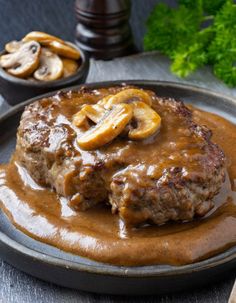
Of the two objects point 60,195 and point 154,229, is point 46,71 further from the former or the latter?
point 154,229

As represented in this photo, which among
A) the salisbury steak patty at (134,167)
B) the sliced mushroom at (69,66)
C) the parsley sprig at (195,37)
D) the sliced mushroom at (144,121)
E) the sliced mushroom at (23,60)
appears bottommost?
the parsley sprig at (195,37)

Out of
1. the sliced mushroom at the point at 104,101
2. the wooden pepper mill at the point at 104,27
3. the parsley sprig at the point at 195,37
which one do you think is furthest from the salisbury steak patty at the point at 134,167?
the wooden pepper mill at the point at 104,27

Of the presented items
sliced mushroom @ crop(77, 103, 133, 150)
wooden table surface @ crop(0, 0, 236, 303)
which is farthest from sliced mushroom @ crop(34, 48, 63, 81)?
sliced mushroom @ crop(77, 103, 133, 150)

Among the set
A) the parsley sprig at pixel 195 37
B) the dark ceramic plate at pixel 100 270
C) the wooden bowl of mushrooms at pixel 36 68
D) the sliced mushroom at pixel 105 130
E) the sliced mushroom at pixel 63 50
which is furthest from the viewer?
the parsley sprig at pixel 195 37

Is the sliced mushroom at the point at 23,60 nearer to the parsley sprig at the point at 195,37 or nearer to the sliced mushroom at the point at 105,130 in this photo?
the parsley sprig at the point at 195,37

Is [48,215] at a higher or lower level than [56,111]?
lower

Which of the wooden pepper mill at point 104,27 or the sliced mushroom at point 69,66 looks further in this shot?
the wooden pepper mill at point 104,27

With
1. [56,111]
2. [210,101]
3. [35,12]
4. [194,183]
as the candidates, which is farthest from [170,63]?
[194,183]
